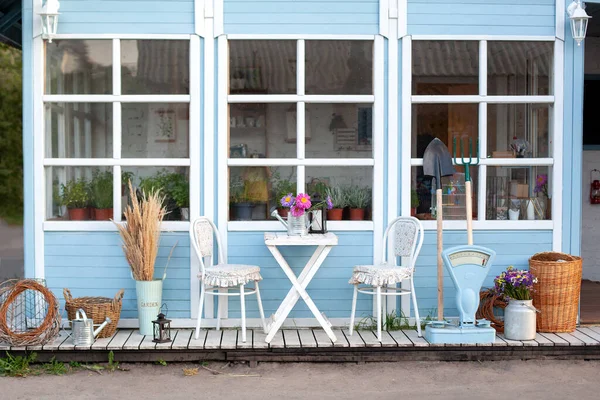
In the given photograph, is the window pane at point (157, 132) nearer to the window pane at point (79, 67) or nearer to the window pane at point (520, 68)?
the window pane at point (79, 67)

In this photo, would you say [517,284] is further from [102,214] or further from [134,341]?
[102,214]

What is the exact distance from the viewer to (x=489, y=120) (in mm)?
6156

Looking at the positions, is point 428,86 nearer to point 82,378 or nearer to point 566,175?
point 566,175

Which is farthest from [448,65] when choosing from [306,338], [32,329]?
[32,329]

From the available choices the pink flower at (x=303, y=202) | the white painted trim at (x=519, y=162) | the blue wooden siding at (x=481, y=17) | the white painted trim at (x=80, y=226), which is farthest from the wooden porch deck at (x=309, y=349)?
the blue wooden siding at (x=481, y=17)

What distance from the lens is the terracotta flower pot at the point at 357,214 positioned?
6121mm

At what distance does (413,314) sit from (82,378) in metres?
2.37

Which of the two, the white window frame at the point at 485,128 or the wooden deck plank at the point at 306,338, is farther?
the white window frame at the point at 485,128

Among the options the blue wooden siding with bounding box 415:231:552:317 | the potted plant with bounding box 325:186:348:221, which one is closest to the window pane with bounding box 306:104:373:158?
Answer: the potted plant with bounding box 325:186:348:221

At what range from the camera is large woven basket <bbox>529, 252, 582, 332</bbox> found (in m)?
5.82

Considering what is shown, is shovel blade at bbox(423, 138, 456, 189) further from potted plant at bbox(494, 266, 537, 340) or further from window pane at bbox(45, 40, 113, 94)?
window pane at bbox(45, 40, 113, 94)

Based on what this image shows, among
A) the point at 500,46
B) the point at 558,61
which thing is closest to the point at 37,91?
the point at 500,46

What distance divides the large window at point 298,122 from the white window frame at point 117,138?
0.83ft

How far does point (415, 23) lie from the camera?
6.10m
